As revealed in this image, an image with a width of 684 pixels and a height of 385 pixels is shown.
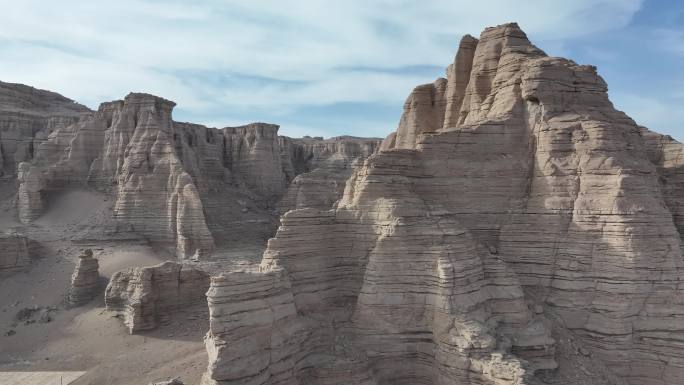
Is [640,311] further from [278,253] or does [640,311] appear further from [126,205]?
[126,205]

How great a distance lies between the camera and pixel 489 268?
16.0 metres

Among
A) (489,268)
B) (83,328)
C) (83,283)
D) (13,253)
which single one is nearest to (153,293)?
(83,328)

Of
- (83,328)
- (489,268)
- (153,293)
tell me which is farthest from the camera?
(83,328)

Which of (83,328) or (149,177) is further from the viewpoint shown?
(149,177)

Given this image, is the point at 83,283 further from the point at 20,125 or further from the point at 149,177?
→ the point at 20,125

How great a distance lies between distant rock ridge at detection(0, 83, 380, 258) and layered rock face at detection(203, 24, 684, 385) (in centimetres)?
2455

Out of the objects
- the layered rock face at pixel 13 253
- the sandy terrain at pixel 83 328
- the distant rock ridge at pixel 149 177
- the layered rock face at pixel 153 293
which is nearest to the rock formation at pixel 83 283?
the sandy terrain at pixel 83 328

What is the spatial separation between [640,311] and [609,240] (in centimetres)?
246

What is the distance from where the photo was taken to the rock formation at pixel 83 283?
29.7 metres

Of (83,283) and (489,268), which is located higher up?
(489,268)

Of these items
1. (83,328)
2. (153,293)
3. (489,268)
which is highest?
(489,268)

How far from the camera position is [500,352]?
13570 millimetres

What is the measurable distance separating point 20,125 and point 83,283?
33489 millimetres

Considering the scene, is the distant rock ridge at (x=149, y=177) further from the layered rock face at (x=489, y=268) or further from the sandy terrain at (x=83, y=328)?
the layered rock face at (x=489, y=268)
